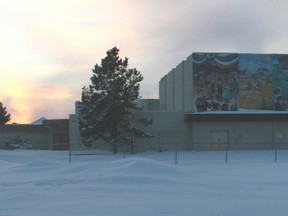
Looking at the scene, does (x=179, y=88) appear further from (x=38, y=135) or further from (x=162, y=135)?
(x=38, y=135)

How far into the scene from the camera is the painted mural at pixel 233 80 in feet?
169

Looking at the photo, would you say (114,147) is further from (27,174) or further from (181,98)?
(27,174)

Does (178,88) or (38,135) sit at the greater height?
(178,88)

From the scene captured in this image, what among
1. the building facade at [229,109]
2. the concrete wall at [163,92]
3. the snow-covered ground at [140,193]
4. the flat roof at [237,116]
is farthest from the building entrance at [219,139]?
the snow-covered ground at [140,193]

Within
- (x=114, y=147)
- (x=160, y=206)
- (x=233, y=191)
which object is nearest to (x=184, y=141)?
(x=114, y=147)

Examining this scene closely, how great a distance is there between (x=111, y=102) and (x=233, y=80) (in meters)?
13.4

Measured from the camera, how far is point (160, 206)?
12.6m

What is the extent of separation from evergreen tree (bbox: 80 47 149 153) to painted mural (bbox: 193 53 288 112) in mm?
7313

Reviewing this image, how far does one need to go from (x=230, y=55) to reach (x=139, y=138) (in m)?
13.0

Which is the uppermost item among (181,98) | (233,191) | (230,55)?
(230,55)

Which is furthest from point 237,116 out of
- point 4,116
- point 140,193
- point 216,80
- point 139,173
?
point 4,116

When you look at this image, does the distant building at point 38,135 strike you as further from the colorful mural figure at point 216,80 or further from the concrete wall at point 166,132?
the colorful mural figure at point 216,80

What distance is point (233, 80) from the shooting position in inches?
2039

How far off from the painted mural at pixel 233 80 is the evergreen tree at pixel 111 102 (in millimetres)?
7313
